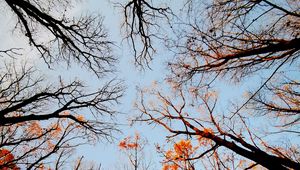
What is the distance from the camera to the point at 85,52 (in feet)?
22.3

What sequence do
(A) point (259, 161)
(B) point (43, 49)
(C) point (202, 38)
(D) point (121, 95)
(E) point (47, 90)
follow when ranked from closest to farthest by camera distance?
(A) point (259, 161), (C) point (202, 38), (B) point (43, 49), (E) point (47, 90), (D) point (121, 95)

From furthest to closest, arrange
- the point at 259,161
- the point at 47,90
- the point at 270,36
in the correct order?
the point at 47,90
the point at 270,36
the point at 259,161

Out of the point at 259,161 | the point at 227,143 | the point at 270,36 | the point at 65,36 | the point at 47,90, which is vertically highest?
the point at 65,36

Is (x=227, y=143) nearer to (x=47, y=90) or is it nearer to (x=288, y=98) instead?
(x=288, y=98)

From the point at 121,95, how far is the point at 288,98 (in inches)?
227

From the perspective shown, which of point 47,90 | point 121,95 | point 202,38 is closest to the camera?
point 202,38

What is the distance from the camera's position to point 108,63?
23.9 ft

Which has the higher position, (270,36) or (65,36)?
(65,36)

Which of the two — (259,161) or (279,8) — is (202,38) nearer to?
(279,8)

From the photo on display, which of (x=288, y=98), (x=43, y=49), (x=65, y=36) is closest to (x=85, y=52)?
(x=65, y=36)

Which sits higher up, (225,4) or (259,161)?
(225,4)

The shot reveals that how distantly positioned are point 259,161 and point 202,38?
9.42 feet

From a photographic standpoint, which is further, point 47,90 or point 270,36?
point 47,90

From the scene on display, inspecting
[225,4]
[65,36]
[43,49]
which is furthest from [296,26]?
[43,49]
